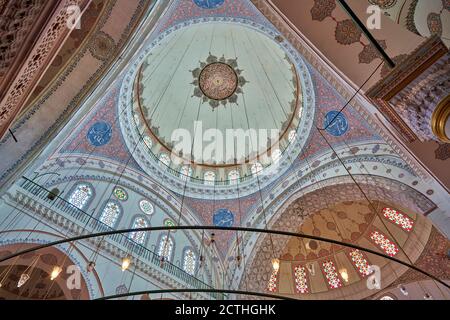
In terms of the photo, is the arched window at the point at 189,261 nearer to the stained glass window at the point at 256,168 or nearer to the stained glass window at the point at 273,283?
the stained glass window at the point at 273,283

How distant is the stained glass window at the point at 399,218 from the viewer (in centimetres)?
992

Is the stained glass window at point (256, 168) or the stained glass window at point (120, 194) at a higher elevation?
the stained glass window at point (256, 168)

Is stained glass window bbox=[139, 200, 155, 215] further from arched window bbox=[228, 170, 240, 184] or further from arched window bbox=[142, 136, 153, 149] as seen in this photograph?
arched window bbox=[228, 170, 240, 184]

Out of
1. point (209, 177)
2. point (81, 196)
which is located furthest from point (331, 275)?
point (81, 196)

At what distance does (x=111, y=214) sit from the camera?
8.70 metres

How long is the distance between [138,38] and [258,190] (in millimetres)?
6719

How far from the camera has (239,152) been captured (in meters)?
12.3

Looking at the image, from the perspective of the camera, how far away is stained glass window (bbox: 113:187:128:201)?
30.2ft

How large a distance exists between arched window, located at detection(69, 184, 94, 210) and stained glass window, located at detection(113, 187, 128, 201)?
2.50 ft

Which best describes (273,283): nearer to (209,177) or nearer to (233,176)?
(233,176)

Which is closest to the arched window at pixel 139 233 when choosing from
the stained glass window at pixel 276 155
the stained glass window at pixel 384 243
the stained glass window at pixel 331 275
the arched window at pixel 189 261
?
the arched window at pixel 189 261

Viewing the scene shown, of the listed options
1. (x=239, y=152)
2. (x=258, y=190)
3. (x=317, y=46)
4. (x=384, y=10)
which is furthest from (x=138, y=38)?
(x=239, y=152)

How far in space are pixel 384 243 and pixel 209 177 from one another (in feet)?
22.8
